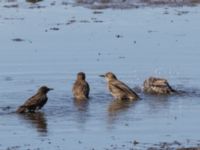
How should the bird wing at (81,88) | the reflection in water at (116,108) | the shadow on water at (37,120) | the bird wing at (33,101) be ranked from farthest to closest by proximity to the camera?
the bird wing at (81,88) < the bird wing at (33,101) < the reflection in water at (116,108) < the shadow on water at (37,120)

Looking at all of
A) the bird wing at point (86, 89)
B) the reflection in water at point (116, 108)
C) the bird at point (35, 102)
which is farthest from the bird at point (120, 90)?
the bird at point (35, 102)

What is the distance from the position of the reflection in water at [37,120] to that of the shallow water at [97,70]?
20 mm

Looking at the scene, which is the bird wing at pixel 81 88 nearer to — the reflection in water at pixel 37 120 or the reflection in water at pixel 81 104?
the reflection in water at pixel 81 104

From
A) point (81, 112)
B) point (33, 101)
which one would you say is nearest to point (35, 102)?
point (33, 101)

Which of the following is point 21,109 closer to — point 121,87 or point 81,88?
→ point 81,88

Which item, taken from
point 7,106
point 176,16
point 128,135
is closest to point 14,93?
point 7,106

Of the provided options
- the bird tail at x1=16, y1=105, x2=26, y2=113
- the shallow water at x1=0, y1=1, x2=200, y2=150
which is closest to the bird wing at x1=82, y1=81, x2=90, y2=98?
the shallow water at x1=0, y1=1, x2=200, y2=150

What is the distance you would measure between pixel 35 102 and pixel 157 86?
3555 mm

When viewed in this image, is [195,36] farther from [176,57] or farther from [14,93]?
[14,93]

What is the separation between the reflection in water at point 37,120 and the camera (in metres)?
18.2

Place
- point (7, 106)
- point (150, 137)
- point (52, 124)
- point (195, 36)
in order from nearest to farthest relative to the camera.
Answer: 1. point (150, 137)
2. point (52, 124)
3. point (7, 106)
4. point (195, 36)

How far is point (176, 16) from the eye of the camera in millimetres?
38188

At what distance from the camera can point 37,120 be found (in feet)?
63.0

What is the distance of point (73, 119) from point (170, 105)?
2.74 metres
